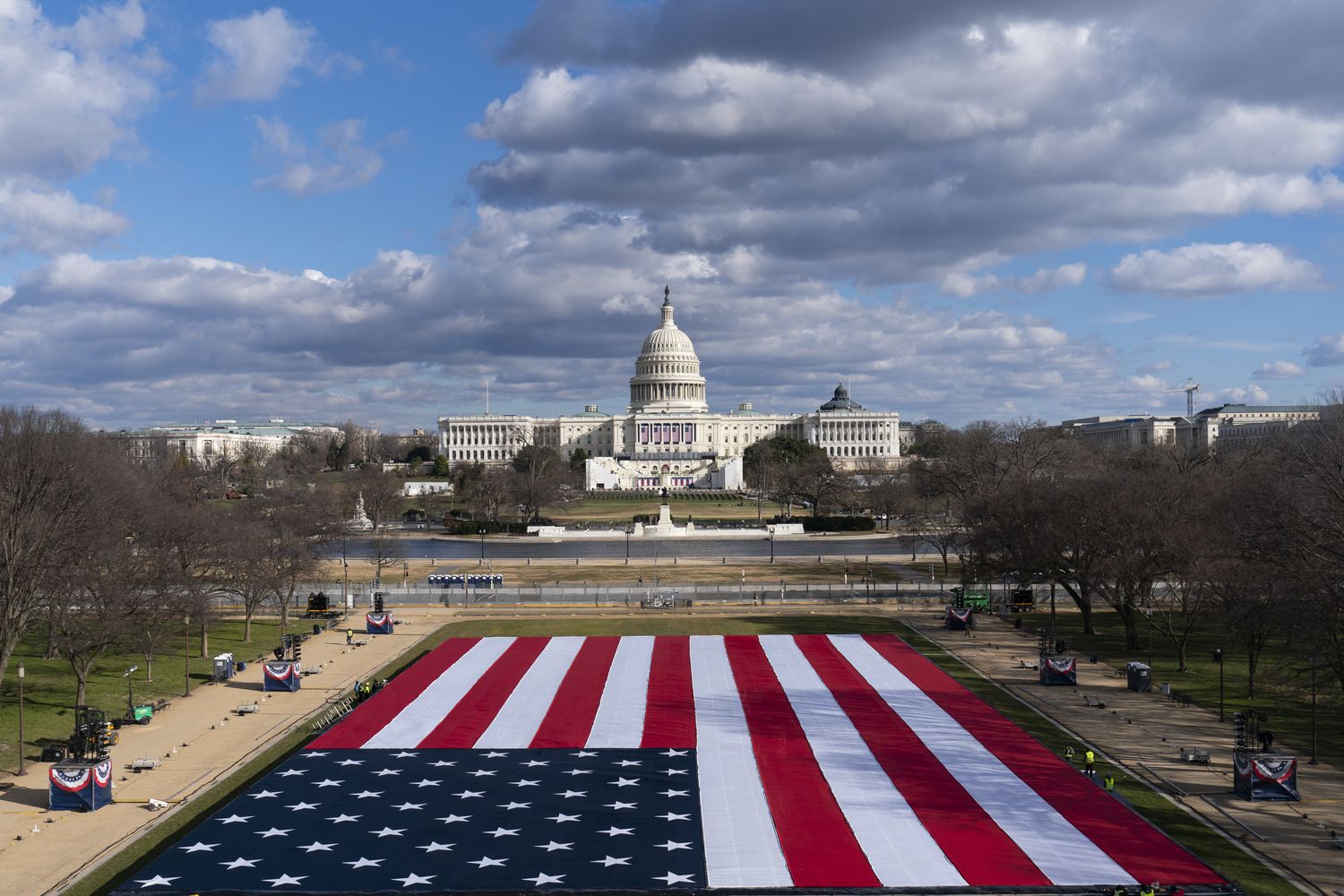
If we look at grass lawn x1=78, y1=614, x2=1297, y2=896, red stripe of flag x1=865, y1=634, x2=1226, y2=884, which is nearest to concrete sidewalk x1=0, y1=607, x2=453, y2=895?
grass lawn x1=78, y1=614, x2=1297, y2=896

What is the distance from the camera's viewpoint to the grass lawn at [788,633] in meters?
21.7

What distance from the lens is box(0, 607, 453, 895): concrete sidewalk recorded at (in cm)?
2291

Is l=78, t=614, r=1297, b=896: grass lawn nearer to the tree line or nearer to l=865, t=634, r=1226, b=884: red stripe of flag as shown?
l=865, t=634, r=1226, b=884: red stripe of flag

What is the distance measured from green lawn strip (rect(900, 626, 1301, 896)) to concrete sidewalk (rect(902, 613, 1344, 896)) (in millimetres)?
416

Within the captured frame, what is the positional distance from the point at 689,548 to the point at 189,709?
54.7m

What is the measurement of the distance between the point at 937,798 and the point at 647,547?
62.7 m

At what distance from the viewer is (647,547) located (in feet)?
288

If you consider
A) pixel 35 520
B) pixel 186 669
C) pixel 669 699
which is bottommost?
pixel 669 699

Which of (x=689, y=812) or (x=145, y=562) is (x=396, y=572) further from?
(x=689, y=812)

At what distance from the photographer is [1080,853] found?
21984 mm

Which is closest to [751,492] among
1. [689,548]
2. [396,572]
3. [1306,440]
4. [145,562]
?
[689,548]

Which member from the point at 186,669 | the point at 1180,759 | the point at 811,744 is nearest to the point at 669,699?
the point at 811,744

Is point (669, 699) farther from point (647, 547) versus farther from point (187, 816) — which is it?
point (647, 547)

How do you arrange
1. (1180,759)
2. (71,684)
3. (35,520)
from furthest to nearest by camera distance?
(71,684), (35,520), (1180,759)
